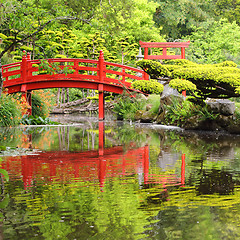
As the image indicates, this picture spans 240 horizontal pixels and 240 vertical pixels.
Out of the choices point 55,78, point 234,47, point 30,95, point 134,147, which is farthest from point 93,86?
point 234,47

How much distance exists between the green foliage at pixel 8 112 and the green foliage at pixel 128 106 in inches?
288

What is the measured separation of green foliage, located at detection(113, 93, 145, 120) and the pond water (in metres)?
13.1

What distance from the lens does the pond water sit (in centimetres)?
325

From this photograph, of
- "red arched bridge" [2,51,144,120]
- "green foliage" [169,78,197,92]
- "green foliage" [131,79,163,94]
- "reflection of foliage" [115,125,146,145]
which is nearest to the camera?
"reflection of foliage" [115,125,146,145]

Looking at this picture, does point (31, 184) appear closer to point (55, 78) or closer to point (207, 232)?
point (207, 232)

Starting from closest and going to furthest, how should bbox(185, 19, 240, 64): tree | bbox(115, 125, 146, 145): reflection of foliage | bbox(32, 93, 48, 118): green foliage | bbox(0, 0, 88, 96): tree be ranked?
bbox(0, 0, 88, 96): tree < bbox(115, 125, 146, 145): reflection of foliage < bbox(32, 93, 48, 118): green foliage < bbox(185, 19, 240, 64): tree

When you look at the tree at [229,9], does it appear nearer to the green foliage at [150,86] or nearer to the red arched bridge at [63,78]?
the red arched bridge at [63,78]

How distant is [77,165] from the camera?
642cm

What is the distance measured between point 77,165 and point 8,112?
28.6ft

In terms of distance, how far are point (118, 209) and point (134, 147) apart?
536cm

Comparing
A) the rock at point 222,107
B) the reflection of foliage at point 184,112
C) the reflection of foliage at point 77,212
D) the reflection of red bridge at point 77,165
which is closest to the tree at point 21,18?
the reflection of red bridge at point 77,165

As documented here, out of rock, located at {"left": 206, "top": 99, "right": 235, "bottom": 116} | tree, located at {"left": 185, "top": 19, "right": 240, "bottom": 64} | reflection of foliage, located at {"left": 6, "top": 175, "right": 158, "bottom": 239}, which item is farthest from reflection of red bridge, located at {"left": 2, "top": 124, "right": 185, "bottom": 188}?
tree, located at {"left": 185, "top": 19, "right": 240, "bottom": 64}

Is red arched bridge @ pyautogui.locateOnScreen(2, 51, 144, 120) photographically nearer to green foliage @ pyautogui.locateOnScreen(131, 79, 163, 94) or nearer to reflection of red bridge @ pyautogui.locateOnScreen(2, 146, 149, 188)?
green foliage @ pyautogui.locateOnScreen(131, 79, 163, 94)

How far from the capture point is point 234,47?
32.7 metres
